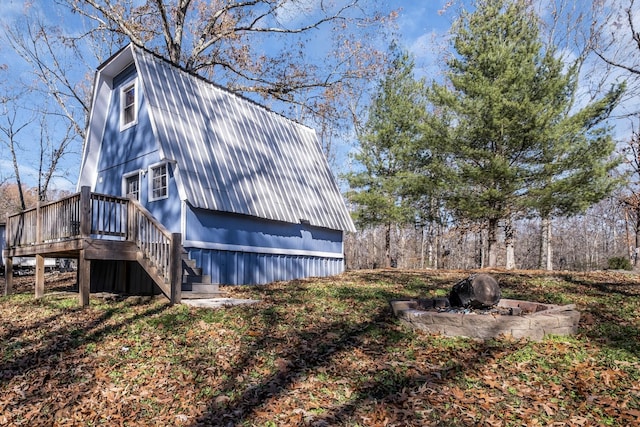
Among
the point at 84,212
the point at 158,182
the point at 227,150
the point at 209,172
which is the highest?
the point at 227,150

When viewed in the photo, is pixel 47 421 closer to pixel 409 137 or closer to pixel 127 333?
pixel 127 333

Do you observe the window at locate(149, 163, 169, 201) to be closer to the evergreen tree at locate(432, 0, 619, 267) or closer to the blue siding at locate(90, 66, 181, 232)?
the blue siding at locate(90, 66, 181, 232)

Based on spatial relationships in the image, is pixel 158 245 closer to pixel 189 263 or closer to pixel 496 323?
pixel 189 263

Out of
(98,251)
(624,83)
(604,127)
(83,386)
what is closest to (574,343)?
(83,386)

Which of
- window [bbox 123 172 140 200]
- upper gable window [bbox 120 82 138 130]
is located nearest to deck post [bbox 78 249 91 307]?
window [bbox 123 172 140 200]

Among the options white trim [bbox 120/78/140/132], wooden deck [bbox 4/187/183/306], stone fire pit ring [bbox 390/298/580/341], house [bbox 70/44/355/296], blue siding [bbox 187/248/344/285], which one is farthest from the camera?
white trim [bbox 120/78/140/132]

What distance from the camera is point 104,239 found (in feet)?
29.3

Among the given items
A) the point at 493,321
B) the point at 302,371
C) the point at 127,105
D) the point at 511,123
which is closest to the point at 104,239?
the point at 127,105

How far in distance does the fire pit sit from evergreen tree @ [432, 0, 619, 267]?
1071cm

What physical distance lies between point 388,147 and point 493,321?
18520 mm

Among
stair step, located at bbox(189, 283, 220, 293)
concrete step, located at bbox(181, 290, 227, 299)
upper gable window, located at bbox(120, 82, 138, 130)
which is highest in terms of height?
upper gable window, located at bbox(120, 82, 138, 130)

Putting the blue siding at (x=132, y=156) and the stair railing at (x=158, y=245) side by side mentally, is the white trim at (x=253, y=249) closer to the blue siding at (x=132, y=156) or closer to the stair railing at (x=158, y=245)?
the blue siding at (x=132, y=156)

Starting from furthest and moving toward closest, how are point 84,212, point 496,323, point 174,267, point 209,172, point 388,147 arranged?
point 388,147, point 209,172, point 84,212, point 174,267, point 496,323

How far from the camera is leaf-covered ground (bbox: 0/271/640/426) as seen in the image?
159 inches
